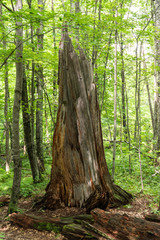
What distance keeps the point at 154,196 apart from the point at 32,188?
418cm

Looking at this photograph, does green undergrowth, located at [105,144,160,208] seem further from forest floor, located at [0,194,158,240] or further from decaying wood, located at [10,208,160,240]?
decaying wood, located at [10,208,160,240]

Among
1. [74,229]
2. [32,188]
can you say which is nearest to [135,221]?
[74,229]

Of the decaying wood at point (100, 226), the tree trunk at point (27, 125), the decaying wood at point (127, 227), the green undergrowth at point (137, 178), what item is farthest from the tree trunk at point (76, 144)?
the tree trunk at point (27, 125)

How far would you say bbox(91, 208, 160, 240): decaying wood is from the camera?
116 inches

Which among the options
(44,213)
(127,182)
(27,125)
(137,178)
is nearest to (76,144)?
(44,213)

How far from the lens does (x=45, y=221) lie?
396 centimetres

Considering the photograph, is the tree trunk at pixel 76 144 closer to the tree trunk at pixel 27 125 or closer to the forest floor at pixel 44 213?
the forest floor at pixel 44 213

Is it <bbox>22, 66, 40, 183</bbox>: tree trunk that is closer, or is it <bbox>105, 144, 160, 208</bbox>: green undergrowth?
<bbox>105, 144, 160, 208</bbox>: green undergrowth

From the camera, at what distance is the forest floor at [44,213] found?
3699 millimetres

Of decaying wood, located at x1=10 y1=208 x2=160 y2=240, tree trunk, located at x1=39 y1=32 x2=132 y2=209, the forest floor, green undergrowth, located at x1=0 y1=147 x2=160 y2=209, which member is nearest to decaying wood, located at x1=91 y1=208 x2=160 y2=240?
decaying wood, located at x1=10 y1=208 x2=160 y2=240

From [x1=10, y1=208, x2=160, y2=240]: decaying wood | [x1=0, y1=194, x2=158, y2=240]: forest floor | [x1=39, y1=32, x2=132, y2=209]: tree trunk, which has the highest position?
[x1=39, y1=32, x2=132, y2=209]: tree trunk

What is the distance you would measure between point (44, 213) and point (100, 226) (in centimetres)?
176

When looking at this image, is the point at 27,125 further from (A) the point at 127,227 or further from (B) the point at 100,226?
(A) the point at 127,227

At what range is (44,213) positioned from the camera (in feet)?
14.9
